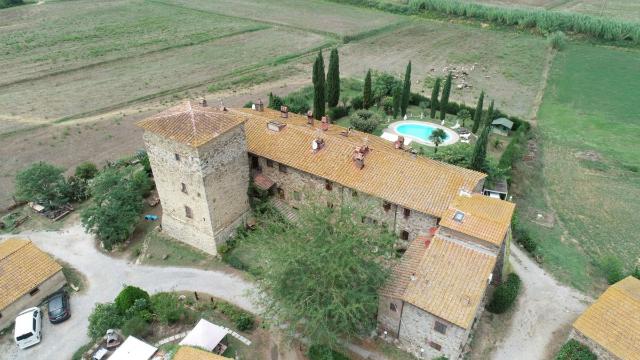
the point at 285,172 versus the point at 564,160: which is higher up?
the point at 285,172

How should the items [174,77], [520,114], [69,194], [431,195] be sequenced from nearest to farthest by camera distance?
[431,195] → [69,194] → [520,114] → [174,77]

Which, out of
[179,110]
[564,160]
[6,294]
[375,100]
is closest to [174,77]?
[375,100]

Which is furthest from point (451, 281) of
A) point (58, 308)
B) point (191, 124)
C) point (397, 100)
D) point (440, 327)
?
point (397, 100)

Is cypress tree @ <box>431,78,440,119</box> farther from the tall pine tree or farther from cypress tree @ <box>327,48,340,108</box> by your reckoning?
the tall pine tree

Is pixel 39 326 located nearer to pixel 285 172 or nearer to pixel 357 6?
pixel 285 172

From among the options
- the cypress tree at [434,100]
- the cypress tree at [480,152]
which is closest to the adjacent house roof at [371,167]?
the cypress tree at [480,152]

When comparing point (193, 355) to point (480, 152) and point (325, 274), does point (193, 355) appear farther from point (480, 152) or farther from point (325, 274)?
point (480, 152)
